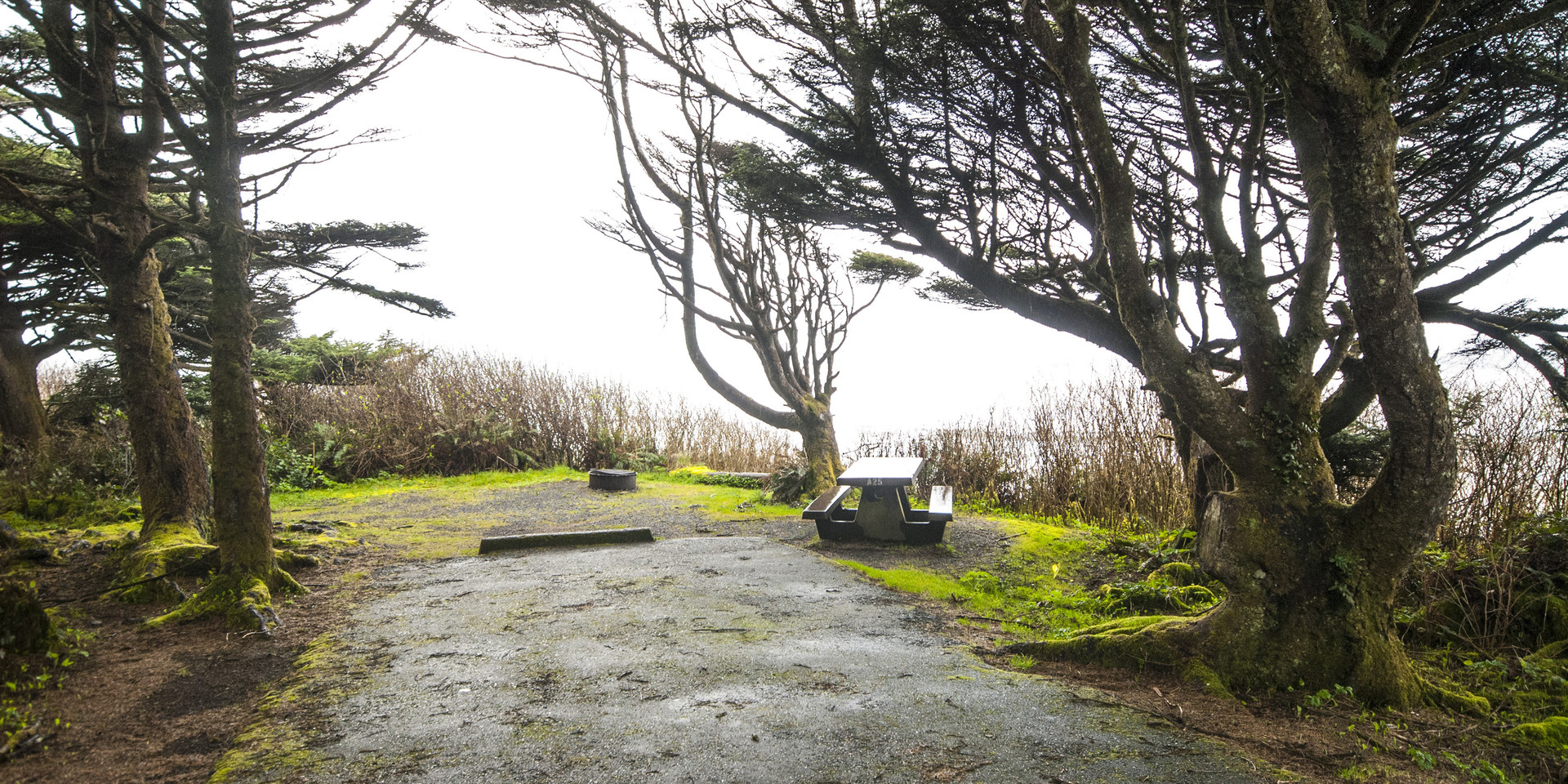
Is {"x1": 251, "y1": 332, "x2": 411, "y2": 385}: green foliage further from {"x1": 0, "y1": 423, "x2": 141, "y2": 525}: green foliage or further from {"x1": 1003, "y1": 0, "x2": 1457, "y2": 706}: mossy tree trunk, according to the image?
{"x1": 1003, "y1": 0, "x2": 1457, "y2": 706}: mossy tree trunk

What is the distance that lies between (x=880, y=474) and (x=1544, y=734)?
4221mm

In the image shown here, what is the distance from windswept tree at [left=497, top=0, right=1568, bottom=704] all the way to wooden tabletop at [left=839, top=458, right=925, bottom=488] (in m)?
1.73

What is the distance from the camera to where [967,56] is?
19.0 ft

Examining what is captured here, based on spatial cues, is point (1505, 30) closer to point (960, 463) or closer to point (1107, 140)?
point (1107, 140)

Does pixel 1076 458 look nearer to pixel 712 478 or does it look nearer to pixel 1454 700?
pixel 712 478

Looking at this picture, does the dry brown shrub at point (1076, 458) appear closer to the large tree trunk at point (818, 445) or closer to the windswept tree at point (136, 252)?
the large tree trunk at point (818, 445)

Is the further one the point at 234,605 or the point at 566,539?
the point at 566,539

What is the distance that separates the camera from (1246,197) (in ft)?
15.2

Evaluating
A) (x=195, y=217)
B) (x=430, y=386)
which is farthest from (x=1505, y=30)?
(x=430, y=386)

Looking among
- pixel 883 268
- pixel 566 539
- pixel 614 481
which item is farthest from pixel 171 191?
pixel 883 268

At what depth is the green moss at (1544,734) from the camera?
291 centimetres

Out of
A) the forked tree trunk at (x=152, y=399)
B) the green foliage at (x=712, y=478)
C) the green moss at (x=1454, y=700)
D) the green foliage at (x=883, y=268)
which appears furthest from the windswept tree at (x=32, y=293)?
the green moss at (x=1454, y=700)

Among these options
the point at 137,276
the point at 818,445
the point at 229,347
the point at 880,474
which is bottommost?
the point at 880,474

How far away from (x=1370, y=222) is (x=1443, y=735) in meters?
2.03
